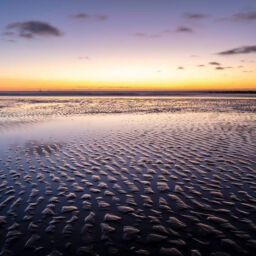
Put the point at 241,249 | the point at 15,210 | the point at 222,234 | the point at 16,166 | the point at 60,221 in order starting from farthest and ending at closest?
1. the point at 16,166
2. the point at 15,210
3. the point at 60,221
4. the point at 222,234
5. the point at 241,249

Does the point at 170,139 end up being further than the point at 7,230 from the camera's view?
Yes

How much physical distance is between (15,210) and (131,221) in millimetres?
3787

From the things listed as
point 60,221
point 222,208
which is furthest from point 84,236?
point 222,208

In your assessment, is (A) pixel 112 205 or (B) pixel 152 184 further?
(B) pixel 152 184

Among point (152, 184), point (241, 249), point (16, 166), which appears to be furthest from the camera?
point (16, 166)

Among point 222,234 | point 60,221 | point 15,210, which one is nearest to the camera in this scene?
point 222,234

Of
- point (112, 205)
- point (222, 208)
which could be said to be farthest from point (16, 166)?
point (222, 208)

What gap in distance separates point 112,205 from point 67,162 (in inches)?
198

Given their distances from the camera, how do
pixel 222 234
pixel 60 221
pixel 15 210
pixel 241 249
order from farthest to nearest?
pixel 15 210, pixel 60 221, pixel 222 234, pixel 241 249

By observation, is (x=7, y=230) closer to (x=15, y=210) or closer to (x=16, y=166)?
(x=15, y=210)

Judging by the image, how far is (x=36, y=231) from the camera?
5879mm

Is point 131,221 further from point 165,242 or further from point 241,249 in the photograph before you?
point 241,249

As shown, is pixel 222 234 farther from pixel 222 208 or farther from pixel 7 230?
pixel 7 230

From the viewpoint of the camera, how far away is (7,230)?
5902mm
